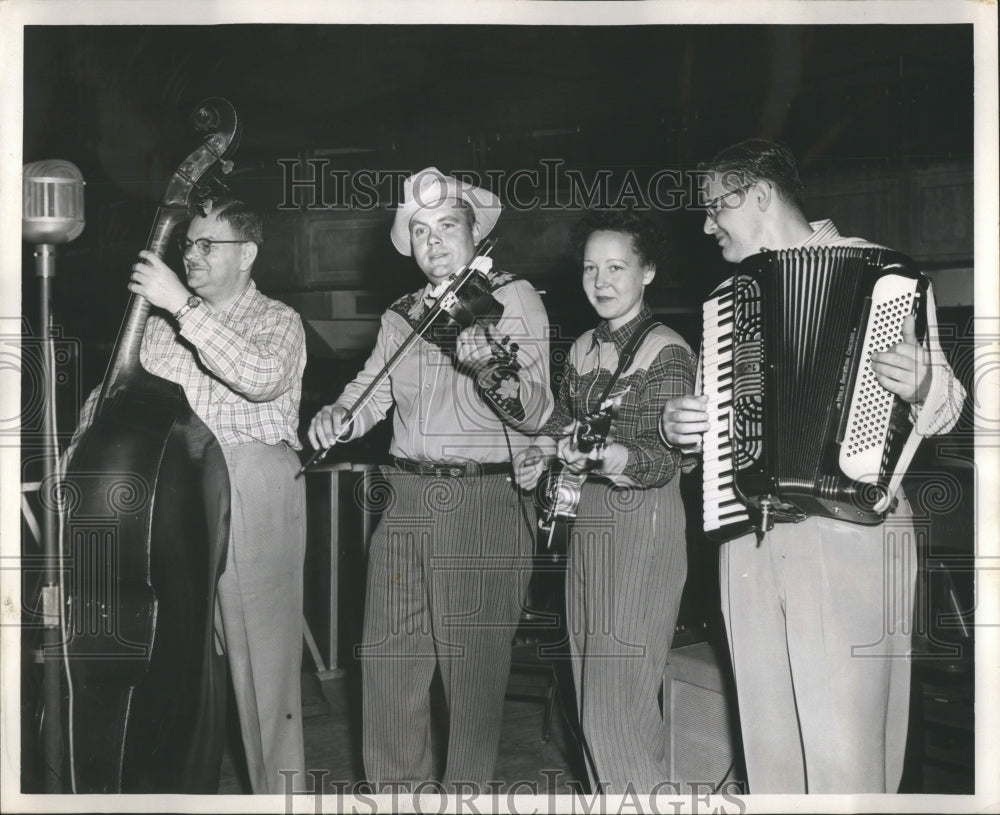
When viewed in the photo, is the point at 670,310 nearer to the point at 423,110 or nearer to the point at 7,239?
the point at 423,110

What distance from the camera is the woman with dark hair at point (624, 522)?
8.82ft

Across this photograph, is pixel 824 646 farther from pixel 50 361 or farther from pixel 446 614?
pixel 50 361

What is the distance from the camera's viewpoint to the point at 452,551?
2.83 m

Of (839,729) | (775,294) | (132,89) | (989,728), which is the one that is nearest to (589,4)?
(775,294)

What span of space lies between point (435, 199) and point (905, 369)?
1456mm

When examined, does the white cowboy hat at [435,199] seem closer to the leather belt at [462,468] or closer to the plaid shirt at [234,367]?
the plaid shirt at [234,367]

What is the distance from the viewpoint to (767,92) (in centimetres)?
305

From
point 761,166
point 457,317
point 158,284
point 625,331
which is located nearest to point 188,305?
point 158,284

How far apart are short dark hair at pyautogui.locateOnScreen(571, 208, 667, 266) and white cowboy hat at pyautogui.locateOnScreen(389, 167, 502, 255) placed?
0.30 m

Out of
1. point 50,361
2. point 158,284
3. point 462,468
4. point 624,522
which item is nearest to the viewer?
point 624,522

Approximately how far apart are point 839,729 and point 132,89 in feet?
9.39

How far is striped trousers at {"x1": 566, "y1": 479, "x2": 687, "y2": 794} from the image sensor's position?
2686 millimetres

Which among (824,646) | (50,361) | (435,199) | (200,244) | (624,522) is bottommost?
(824,646)

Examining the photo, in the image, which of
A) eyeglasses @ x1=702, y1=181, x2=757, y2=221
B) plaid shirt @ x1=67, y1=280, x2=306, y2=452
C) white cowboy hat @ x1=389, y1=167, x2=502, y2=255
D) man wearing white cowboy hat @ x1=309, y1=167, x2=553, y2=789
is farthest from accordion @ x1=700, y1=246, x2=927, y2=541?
plaid shirt @ x1=67, y1=280, x2=306, y2=452
